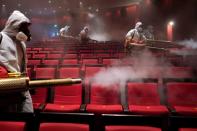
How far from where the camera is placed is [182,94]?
105 inches

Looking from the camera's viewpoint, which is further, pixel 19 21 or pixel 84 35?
pixel 84 35

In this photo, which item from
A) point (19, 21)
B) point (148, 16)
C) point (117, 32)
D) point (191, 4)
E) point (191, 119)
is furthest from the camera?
point (117, 32)

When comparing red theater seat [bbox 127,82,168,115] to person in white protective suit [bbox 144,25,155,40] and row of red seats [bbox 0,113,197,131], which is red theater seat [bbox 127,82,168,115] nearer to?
row of red seats [bbox 0,113,197,131]

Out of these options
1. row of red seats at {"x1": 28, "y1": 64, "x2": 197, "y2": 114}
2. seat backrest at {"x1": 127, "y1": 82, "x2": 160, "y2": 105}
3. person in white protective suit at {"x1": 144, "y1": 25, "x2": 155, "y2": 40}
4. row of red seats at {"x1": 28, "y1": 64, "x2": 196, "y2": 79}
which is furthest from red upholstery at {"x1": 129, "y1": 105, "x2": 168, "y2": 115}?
person in white protective suit at {"x1": 144, "y1": 25, "x2": 155, "y2": 40}

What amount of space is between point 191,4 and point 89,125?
31.4 feet

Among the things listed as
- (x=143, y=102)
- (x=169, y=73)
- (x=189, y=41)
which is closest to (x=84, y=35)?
(x=189, y=41)

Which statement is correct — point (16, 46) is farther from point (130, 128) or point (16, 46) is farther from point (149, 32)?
point (149, 32)

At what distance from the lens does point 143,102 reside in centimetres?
268

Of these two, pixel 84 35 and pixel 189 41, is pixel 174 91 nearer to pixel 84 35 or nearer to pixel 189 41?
pixel 189 41

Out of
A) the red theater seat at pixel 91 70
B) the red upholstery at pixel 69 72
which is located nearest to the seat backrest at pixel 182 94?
the red theater seat at pixel 91 70

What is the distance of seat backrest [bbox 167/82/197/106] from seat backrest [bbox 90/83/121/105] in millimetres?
545

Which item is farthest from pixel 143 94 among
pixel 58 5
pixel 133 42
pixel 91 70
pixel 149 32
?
pixel 58 5

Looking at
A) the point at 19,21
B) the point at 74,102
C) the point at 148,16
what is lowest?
the point at 74,102

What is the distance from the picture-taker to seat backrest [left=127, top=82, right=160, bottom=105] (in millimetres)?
2678
